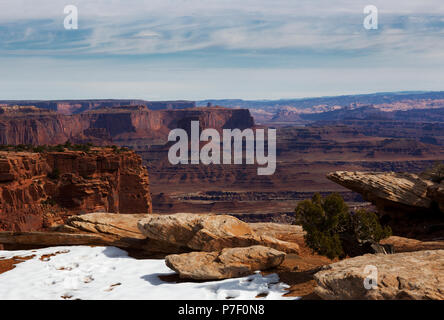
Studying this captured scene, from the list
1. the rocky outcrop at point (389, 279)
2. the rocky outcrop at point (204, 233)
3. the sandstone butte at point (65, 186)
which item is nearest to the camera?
the rocky outcrop at point (389, 279)

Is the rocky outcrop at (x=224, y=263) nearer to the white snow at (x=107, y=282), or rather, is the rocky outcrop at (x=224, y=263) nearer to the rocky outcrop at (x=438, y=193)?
the white snow at (x=107, y=282)

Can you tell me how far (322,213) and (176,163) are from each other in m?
182

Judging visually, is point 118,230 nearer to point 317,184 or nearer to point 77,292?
point 77,292

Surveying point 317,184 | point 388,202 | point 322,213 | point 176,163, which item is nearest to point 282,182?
point 317,184

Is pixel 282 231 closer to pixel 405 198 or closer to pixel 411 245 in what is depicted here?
pixel 411 245

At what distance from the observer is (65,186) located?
158 feet

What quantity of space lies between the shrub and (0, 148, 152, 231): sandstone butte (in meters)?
32.5

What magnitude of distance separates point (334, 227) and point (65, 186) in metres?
36.2

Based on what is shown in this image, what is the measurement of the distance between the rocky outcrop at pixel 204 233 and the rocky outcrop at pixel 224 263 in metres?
1.51

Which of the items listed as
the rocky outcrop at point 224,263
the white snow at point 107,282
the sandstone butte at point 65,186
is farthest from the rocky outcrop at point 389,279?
the sandstone butte at point 65,186

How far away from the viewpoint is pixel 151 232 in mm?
19125

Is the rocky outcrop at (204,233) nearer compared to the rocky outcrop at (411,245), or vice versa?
the rocky outcrop at (204,233)

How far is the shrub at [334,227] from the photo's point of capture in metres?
18.7
